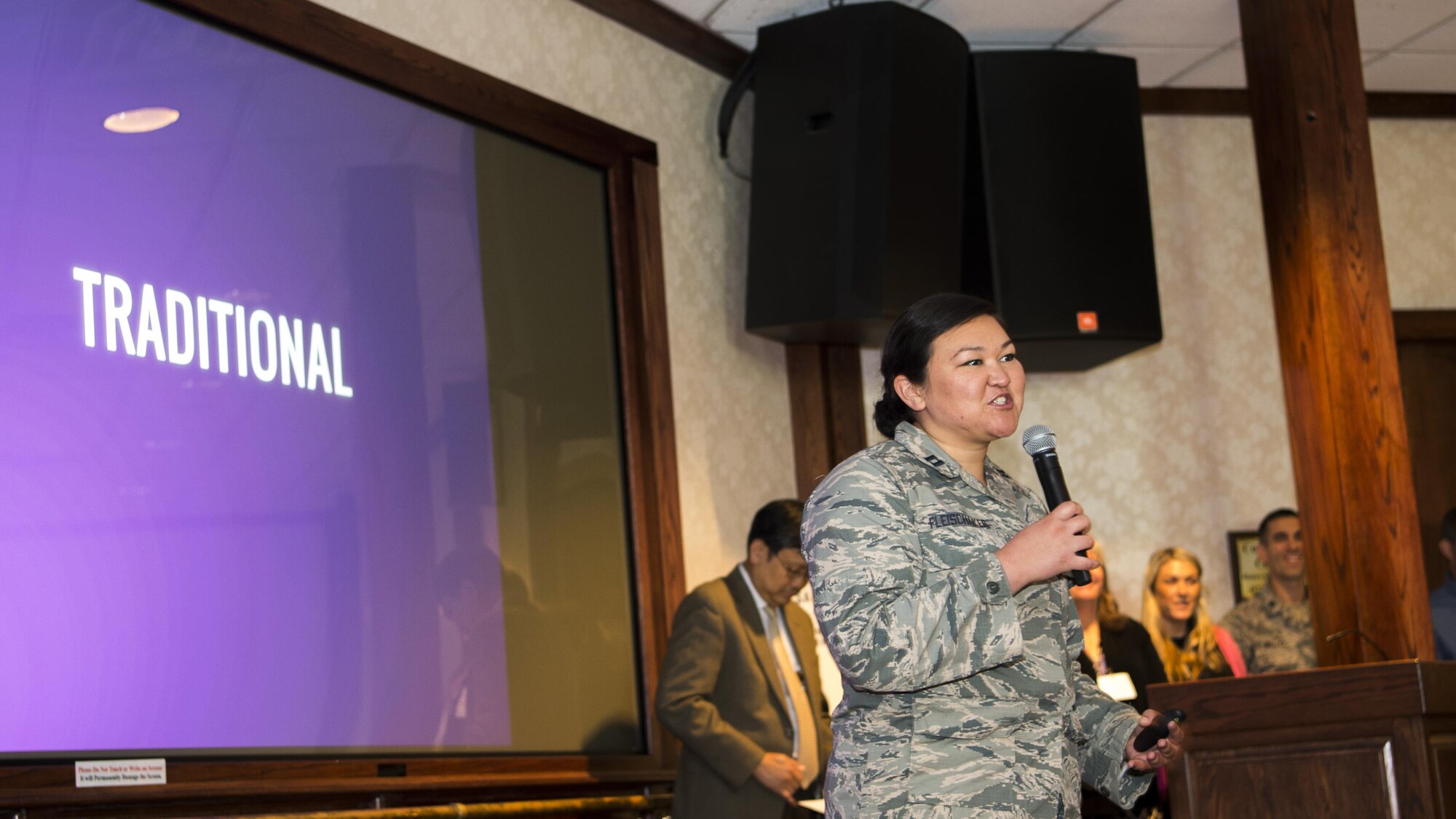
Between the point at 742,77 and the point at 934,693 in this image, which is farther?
the point at 742,77

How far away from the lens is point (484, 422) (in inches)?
166

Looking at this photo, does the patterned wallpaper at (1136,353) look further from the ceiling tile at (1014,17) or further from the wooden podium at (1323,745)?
the wooden podium at (1323,745)

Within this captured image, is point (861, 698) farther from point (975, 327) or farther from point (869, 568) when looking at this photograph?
point (975, 327)

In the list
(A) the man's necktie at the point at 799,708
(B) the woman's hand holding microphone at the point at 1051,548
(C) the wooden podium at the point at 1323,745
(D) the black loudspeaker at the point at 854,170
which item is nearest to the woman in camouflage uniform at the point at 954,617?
(B) the woman's hand holding microphone at the point at 1051,548

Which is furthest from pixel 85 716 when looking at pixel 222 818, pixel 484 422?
pixel 484 422

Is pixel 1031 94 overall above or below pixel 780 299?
above

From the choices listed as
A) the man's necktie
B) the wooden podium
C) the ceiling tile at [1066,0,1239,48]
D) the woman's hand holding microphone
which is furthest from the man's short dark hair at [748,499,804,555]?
the ceiling tile at [1066,0,1239,48]

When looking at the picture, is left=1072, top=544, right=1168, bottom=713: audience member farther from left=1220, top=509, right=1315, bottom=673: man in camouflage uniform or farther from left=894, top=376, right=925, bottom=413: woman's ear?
left=894, top=376, right=925, bottom=413: woman's ear

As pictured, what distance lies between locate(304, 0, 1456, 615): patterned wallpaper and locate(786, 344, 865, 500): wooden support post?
5 centimetres

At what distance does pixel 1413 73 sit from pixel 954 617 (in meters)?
5.54

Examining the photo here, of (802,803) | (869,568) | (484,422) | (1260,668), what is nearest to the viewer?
(869,568)

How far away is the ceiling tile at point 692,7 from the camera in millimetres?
5086

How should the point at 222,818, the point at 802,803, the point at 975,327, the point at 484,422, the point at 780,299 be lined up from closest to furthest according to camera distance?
1. the point at 975,327
2. the point at 222,818
3. the point at 802,803
4. the point at 484,422
5. the point at 780,299

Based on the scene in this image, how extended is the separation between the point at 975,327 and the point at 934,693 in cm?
53
